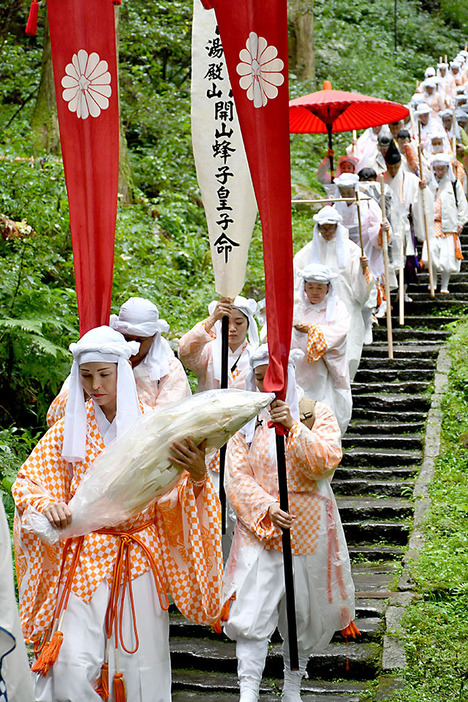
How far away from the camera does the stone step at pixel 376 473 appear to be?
1052 cm

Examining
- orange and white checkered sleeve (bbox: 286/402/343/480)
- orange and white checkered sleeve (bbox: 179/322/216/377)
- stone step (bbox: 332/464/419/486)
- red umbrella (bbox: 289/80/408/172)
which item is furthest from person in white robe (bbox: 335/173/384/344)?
orange and white checkered sleeve (bbox: 286/402/343/480)

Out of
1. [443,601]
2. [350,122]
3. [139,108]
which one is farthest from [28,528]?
[139,108]

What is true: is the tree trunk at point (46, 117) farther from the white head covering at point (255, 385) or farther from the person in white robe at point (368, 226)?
the white head covering at point (255, 385)

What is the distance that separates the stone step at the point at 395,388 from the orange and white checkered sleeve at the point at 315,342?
10.4 ft

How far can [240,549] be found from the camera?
6.44 meters

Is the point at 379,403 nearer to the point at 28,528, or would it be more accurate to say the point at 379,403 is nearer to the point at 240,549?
the point at 240,549

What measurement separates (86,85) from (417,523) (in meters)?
5.25

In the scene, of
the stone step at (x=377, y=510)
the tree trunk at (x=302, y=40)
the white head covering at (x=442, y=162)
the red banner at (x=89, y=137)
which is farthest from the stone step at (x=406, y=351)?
the tree trunk at (x=302, y=40)

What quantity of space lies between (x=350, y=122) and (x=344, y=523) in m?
6.47

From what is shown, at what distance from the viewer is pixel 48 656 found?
476cm

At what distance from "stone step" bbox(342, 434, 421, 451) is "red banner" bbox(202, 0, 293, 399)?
237 inches

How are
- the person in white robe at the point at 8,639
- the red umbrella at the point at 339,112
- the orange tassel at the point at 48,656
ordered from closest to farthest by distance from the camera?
1. the person in white robe at the point at 8,639
2. the orange tassel at the point at 48,656
3. the red umbrella at the point at 339,112

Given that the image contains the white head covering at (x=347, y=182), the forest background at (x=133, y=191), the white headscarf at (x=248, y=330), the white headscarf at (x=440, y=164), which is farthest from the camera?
the white headscarf at (x=440, y=164)

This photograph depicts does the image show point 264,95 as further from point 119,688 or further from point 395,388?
point 395,388
